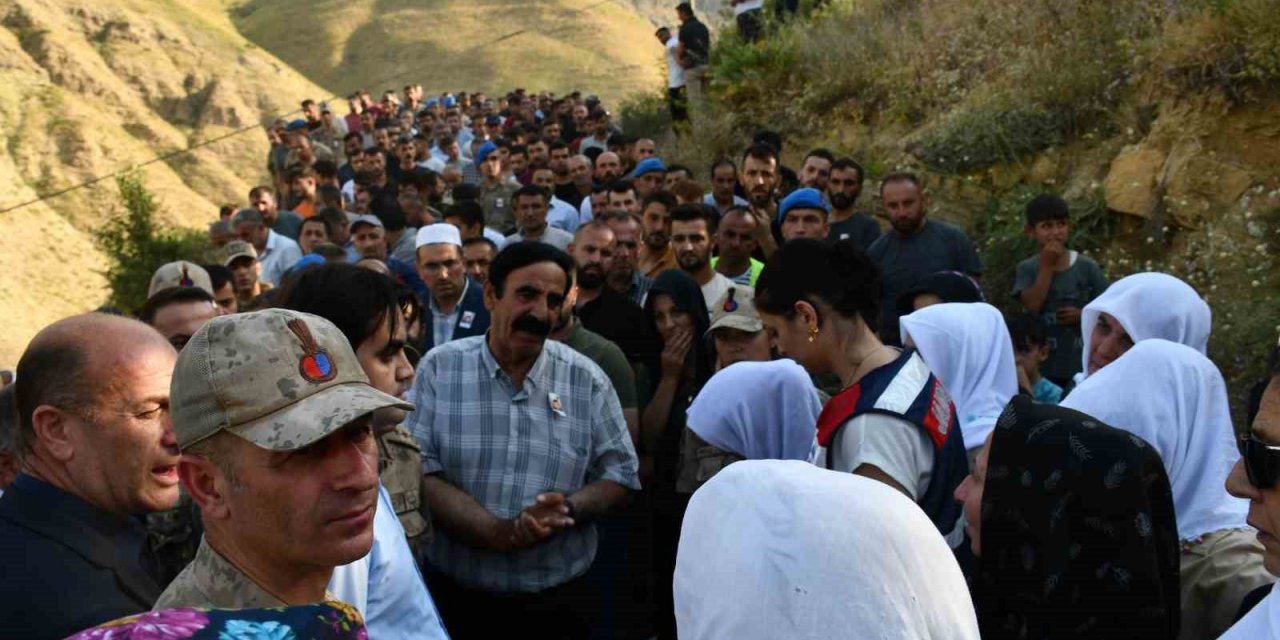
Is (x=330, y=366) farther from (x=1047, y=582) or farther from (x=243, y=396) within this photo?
(x=1047, y=582)

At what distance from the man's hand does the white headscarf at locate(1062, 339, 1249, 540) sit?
128 inches

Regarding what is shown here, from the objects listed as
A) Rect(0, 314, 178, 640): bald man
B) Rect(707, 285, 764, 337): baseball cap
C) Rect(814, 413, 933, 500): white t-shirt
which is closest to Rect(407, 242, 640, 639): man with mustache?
Rect(707, 285, 764, 337): baseball cap

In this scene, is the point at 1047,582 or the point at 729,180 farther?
the point at 729,180

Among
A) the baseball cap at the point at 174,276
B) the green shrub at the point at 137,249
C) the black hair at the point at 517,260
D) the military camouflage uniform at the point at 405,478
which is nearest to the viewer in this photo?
the military camouflage uniform at the point at 405,478

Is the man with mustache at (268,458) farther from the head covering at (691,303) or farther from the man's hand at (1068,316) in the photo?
the man's hand at (1068,316)

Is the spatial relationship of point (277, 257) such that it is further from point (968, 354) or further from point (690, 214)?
point (968, 354)

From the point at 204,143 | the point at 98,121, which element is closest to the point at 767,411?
the point at 204,143

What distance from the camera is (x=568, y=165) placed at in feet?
37.5

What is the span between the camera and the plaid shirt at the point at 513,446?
3896 mm

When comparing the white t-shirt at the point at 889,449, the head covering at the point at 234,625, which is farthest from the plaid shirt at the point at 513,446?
the head covering at the point at 234,625

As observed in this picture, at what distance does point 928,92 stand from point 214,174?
23583mm

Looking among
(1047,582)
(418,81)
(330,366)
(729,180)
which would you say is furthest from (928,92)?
(418,81)

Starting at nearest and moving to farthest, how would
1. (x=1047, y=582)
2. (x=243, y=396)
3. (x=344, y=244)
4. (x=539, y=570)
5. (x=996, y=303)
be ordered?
(x=243, y=396) < (x=1047, y=582) < (x=539, y=570) < (x=996, y=303) < (x=344, y=244)

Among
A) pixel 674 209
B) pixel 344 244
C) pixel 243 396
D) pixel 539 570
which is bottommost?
pixel 344 244
